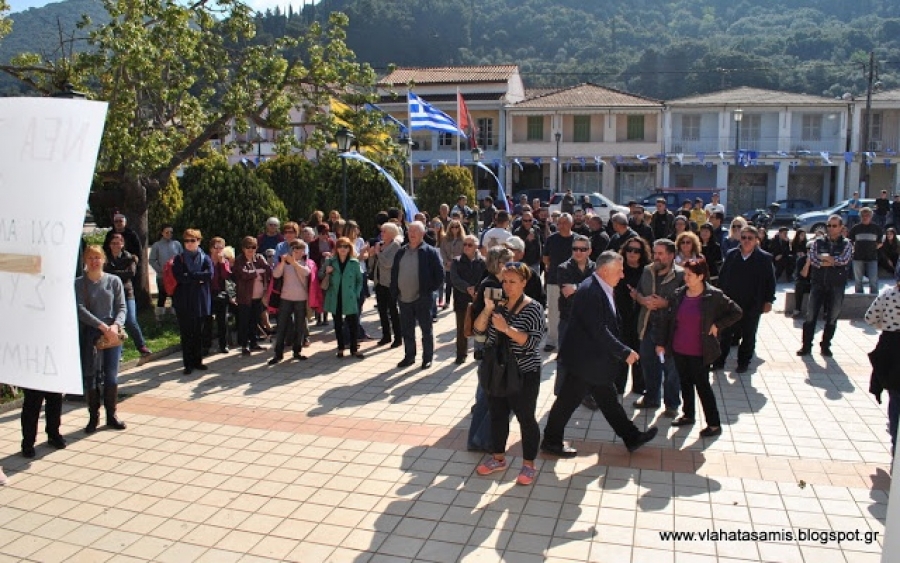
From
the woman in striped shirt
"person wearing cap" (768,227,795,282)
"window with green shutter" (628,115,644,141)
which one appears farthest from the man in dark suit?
"window with green shutter" (628,115,644,141)

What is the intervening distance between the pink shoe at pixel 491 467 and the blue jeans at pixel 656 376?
208 cm

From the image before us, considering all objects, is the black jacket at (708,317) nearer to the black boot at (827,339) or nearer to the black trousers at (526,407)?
the black trousers at (526,407)

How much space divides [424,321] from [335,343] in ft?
6.65

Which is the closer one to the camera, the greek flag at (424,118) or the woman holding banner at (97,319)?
the woman holding banner at (97,319)

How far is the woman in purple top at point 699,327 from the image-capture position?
6.41m

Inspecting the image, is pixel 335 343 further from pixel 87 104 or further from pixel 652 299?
pixel 87 104

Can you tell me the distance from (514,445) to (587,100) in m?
39.7

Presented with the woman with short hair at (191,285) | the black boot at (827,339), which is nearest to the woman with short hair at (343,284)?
the woman with short hair at (191,285)

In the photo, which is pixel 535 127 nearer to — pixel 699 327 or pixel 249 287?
pixel 249 287

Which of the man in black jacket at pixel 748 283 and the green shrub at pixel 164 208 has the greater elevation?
the green shrub at pixel 164 208

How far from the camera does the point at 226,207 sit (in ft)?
38.4

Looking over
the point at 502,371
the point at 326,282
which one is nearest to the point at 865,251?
the point at 326,282

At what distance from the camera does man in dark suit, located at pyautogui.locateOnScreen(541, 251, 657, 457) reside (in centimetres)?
567

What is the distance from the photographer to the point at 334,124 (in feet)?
44.2
